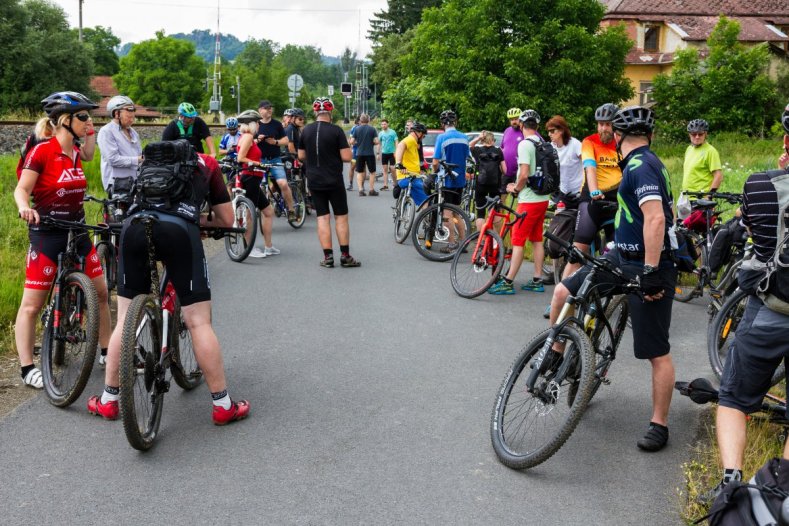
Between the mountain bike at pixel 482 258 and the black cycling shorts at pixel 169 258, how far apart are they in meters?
4.73

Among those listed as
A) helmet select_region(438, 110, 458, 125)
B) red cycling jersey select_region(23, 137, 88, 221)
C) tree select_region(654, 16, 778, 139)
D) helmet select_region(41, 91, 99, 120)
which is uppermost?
tree select_region(654, 16, 778, 139)

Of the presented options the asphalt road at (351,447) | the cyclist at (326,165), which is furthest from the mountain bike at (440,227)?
the asphalt road at (351,447)

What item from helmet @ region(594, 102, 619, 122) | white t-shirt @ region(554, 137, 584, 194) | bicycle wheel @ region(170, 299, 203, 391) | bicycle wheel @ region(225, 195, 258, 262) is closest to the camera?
bicycle wheel @ region(170, 299, 203, 391)

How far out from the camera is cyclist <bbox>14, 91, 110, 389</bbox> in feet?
18.6

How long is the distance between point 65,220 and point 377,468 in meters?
2.84

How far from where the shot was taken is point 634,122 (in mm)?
4934

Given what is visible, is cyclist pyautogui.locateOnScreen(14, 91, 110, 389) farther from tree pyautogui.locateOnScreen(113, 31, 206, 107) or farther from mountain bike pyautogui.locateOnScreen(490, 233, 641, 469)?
tree pyautogui.locateOnScreen(113, 31, 206, 107)

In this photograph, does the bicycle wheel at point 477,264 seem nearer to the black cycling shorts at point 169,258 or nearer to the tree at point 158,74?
the black cycling shorts at point 169,258

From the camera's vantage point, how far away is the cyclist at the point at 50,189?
568 cm

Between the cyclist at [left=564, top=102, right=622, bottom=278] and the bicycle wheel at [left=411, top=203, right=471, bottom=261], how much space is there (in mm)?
3458

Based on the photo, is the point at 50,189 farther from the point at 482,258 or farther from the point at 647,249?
the point at 482,258

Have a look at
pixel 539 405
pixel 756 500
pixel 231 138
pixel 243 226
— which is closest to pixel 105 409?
pixel 539 405

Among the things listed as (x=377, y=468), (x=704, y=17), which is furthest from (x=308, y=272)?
(x=704, y=17)

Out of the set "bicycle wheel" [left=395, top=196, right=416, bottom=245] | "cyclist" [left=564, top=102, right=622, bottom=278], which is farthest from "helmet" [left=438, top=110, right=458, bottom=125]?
"cyclist" [left=564, top=102, right=622, bottom=278]
